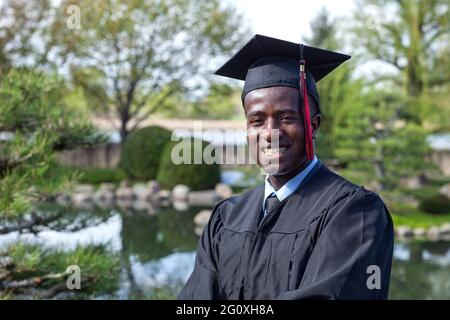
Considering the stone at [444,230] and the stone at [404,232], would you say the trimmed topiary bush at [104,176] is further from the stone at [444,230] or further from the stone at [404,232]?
the stone at [444,230]

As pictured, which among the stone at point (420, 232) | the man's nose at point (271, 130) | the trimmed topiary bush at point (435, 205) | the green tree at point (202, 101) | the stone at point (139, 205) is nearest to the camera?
the man's nose at point (271, 130)

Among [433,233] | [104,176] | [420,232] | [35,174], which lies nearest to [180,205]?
[104,176]

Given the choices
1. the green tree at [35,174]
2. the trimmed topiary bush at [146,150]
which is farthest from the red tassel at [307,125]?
the trimmed topiary bush at [146,150]

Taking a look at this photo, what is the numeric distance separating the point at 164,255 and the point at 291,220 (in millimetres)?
6899

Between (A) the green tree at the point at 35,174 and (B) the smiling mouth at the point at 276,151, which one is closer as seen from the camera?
(B) the smiling mouth at the point at 276,151

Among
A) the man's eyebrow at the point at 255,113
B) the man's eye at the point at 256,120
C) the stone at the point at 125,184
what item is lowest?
the stone at the point at 125,184

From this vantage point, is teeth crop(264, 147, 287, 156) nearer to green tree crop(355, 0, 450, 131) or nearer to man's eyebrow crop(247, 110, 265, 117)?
man's eyebrow crop(247, 110, 265, 117)

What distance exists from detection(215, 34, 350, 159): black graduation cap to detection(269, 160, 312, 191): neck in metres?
0.05

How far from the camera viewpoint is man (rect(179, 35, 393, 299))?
1.73m

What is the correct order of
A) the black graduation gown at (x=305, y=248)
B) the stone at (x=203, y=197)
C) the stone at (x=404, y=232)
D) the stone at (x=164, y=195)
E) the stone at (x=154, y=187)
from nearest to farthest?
the black graduation gown at (x=305, y=248)
the stone at (x=404, y=232)
the stone at (x=203, y=197)
the stone at (x=164, y=195)
the stone at (x=154, y=187)

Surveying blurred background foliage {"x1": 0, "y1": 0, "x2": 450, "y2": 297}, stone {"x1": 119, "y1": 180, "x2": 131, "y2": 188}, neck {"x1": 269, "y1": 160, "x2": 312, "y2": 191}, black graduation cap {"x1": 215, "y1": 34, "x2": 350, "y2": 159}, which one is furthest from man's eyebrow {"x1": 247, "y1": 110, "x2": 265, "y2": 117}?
stone {"x1": 119, "y1": 180, "x2": 131, "y2": 188}

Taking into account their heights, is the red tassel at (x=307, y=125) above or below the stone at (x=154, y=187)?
above

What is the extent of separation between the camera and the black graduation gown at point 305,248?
1706 millimetres
